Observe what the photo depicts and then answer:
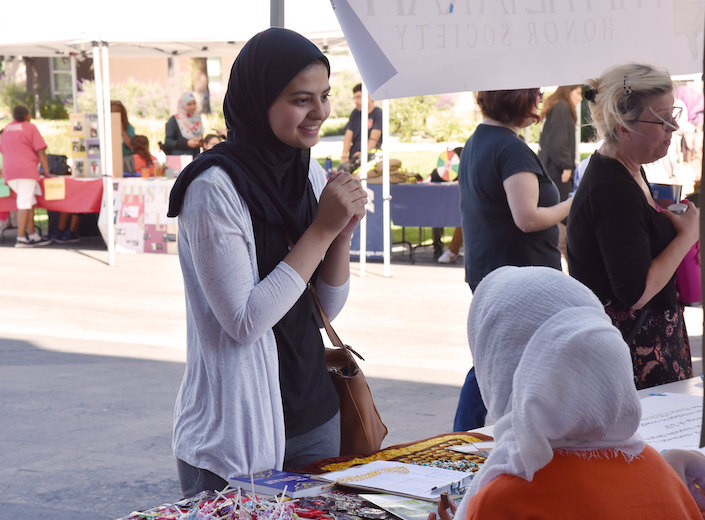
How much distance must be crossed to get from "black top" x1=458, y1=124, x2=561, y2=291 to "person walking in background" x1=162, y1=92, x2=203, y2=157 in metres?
10.0

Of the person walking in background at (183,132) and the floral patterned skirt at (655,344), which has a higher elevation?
the person walking in background at (183,132)

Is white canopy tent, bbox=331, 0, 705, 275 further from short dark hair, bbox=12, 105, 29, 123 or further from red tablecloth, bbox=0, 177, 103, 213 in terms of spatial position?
short dark hair, bbox=12, 105, 29, 123

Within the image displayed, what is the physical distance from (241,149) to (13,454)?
336 cm

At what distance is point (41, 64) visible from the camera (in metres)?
34.2

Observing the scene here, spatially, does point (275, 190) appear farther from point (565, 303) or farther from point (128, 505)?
point (128, 505)

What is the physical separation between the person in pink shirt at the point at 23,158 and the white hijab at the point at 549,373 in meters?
12.4

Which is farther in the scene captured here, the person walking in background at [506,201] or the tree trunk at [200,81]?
the tree trunk at [200,81]

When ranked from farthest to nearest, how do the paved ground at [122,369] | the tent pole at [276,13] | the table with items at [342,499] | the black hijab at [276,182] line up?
the paved ground at [122,369] < the tent pole at [276,13] < the black hijab at [276,182] < the table with items at [342,499]

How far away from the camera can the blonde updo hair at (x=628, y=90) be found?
9.66 feet

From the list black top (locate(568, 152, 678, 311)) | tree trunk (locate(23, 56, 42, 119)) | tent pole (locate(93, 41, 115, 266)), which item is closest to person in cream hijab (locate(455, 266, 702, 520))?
black top (locate(568, 152, 678, 311))

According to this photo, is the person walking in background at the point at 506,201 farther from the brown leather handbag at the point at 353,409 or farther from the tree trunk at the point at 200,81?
the tree trunk at the point at 200,81

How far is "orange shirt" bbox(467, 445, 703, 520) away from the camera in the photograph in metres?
1.34

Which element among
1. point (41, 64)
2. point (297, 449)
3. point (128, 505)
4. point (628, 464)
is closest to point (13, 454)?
point (128, 505)

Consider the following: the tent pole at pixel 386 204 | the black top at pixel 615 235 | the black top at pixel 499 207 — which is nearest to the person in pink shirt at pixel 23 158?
the tent pole at pixel 386 204
